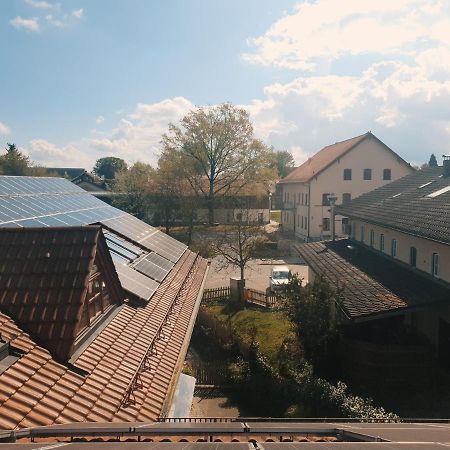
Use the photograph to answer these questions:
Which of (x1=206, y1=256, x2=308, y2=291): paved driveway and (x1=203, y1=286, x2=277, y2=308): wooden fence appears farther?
(x1=206, y1=256, x2=308, y2=291): paved driveway

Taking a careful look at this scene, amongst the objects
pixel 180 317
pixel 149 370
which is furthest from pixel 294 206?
pixel 149 370

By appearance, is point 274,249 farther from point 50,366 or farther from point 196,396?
point 50,366

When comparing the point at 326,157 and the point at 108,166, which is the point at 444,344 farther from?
the point at 108,166

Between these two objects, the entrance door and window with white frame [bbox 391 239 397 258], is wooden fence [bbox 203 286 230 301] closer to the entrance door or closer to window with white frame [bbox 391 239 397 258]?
window with white frame [bbox 391 239 397 258]

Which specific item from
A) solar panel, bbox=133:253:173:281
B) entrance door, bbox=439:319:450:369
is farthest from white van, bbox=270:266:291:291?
solar panel, bbox=133:253:173:281

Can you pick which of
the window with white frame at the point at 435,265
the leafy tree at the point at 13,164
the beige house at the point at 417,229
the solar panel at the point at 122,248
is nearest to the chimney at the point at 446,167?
the beige house at the point at 417,229

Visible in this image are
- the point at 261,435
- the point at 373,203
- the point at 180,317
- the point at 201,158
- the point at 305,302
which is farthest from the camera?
the point at 201,158

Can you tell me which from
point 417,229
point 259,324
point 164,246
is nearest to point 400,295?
point 417,229
